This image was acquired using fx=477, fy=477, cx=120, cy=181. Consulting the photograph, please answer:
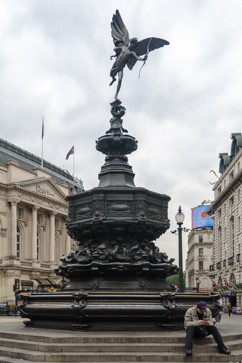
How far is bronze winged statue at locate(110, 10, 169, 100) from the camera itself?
14.7m

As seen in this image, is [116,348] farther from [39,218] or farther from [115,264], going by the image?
[39,218]

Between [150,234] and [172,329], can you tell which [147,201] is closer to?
[150,234]

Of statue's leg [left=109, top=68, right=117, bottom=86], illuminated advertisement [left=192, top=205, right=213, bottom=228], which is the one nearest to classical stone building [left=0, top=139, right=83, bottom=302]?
statue's leg [left=109, top=68, right=117, bottom=86]

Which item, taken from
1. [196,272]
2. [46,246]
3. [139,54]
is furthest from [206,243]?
[139,54]

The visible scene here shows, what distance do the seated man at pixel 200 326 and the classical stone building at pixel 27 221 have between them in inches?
1868

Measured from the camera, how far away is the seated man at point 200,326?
9.05m

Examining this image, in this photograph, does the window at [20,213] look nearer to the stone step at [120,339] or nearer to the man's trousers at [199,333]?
the stone step at [120,339]

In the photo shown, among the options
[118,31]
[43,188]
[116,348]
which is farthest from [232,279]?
[116,348]

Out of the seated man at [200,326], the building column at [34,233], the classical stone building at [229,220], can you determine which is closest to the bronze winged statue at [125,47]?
the seated man at [200,326]

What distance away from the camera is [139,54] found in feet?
49.0

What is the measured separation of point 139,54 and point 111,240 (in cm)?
609

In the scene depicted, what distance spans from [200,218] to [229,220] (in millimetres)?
53610

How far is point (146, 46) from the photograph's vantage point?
48.6ft

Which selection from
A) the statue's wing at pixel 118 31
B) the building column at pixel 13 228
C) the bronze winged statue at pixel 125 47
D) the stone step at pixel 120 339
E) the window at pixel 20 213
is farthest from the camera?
the window at pixel 20 213
